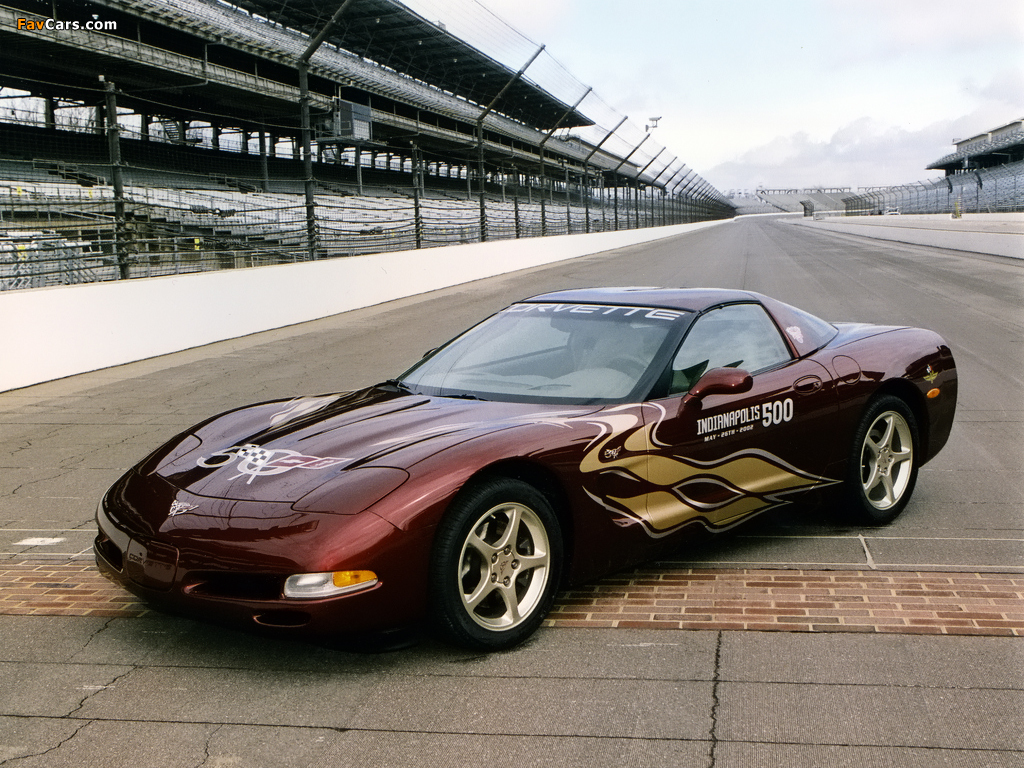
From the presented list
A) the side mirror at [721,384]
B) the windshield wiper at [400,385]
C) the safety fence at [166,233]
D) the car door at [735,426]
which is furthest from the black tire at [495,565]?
the safety fence at [166,233]

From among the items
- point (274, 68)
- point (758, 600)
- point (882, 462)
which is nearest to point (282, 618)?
point (758, 600)

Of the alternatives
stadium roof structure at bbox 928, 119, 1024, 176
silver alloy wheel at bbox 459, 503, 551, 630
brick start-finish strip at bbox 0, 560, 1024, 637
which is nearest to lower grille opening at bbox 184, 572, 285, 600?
silver alloy wheel at bbox 459, 503, 551, 630

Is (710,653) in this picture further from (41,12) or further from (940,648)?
(41,12)

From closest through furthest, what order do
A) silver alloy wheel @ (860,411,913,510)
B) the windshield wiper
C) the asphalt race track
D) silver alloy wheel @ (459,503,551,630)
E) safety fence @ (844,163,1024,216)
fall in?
the asphalt race track, silver alloy wheel @ (459,503,551,630), the windshield wiper, silver alloy wheel @ (860,411,913,510), safety fence @ (844,163,1024,216)

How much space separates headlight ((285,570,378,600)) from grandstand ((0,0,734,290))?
30.9 feet

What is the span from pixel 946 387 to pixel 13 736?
15.2ft

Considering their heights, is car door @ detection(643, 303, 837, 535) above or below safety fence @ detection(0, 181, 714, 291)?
below

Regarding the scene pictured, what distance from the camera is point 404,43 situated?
49.5m

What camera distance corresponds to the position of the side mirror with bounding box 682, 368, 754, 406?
13.3 feet

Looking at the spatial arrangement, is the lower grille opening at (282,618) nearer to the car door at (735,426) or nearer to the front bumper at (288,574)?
the front bumper at (288,574)

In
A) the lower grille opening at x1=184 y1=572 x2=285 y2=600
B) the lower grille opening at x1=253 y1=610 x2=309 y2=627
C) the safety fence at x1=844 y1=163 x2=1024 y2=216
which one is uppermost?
the safety fence at x1=844 y1=163 x2=1024 y2=216

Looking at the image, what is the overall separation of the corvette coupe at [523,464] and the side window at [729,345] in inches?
0.4

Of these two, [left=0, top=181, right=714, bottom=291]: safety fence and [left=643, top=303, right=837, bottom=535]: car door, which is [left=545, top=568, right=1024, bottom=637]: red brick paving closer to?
[left=643, top=303, right=837, bottom=535]: car door

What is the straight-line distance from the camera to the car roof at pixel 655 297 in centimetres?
467
